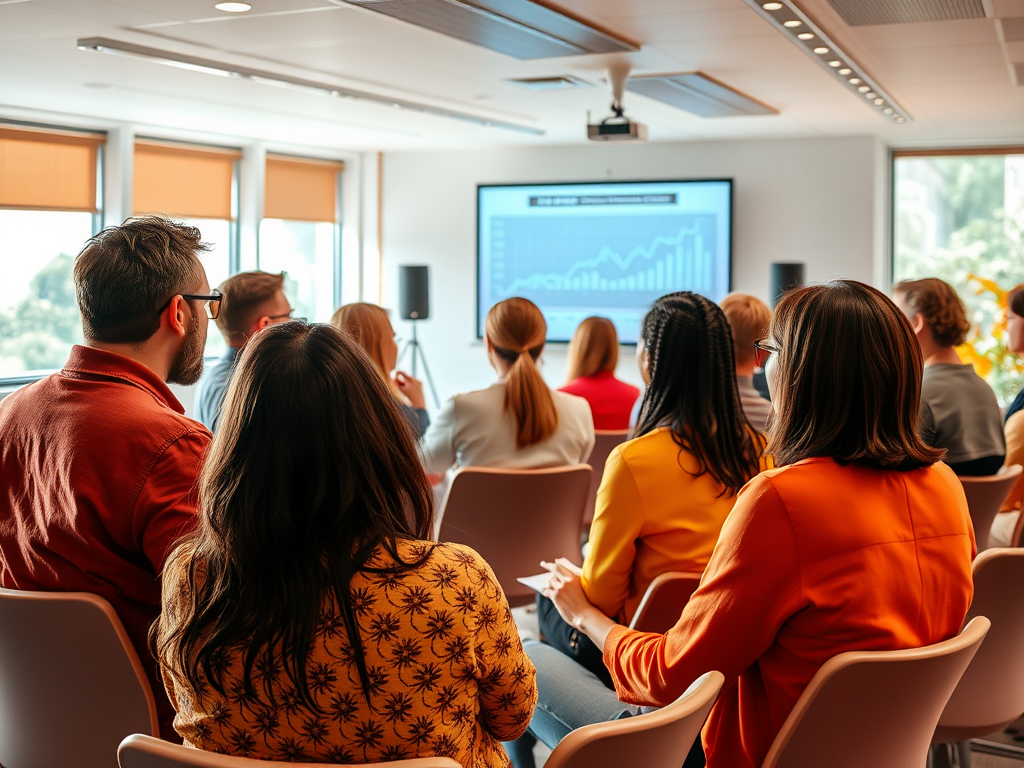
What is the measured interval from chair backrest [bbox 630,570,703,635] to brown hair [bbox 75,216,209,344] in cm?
107

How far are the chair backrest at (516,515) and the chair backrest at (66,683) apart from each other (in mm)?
1346

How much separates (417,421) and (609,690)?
5.94 ft

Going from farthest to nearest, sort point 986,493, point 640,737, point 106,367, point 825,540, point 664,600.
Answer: point 986,493 < point 664,600 < point 106,367 < point 825,540 < point 640,737

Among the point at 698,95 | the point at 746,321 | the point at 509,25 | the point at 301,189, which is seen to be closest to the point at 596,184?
the point at 301,189

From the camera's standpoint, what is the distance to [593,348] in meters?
4.22

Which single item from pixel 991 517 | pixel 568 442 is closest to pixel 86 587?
pixel 568 442

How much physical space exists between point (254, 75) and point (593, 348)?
7.88ft

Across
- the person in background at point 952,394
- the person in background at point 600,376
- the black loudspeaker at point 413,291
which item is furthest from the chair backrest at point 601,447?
the black loudspeaker at point 413,291

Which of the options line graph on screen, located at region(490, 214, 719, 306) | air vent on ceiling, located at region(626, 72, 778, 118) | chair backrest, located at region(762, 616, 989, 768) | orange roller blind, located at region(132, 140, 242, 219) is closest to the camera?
chair backrest, located at region(762, 616, 989, 768)

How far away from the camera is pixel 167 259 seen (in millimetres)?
1906

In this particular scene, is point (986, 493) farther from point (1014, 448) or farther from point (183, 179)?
point (183, 179)

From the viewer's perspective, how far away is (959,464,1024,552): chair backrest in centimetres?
284

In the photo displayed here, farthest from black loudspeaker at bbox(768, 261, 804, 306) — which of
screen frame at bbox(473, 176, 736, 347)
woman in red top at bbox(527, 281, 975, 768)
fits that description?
woman in red top at bbox(527, 281, 975, 768)

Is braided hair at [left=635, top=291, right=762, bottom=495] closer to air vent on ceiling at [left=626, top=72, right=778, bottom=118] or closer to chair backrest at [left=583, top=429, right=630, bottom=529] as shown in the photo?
chair backrest at [left=583, top=429, right=630, bottom=529]
